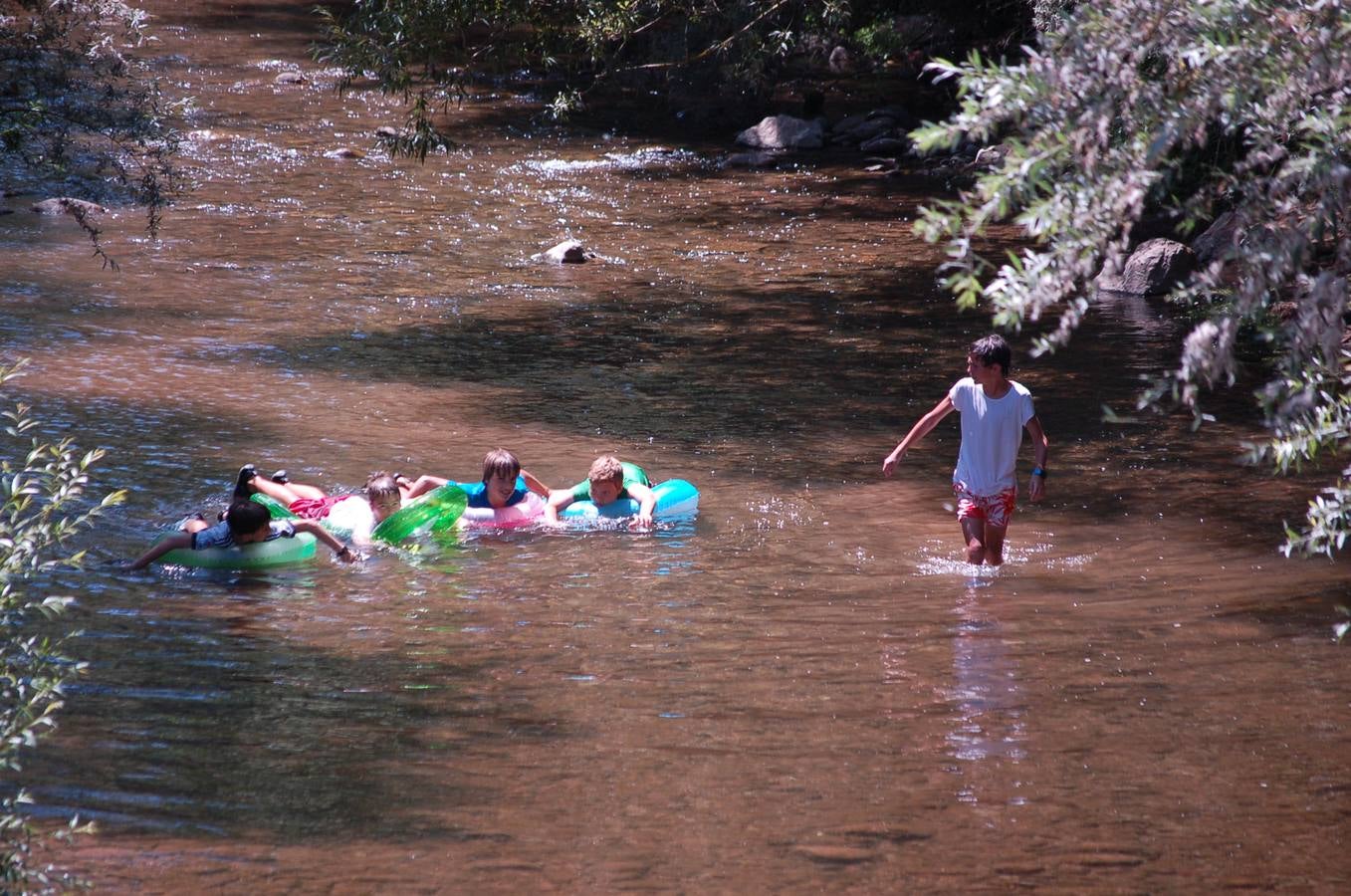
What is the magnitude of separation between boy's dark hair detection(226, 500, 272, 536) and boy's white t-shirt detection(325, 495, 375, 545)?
645mm

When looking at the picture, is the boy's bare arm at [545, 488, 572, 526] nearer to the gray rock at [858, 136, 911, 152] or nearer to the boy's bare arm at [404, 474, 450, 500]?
the boy's bare arm at [404, 474, 450, 500]

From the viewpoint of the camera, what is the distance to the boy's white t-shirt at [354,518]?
28.8 feet

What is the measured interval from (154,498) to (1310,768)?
6.81 metres

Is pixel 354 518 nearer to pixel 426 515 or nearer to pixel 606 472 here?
pixel 426 515

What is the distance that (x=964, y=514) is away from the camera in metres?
8.04

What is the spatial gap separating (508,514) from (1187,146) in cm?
573

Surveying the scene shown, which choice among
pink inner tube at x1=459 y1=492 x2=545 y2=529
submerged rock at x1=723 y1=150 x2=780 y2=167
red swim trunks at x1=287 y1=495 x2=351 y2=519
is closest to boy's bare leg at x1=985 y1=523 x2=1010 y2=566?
pink inner tube at x1=459 y1=492 x2=545 y2=529

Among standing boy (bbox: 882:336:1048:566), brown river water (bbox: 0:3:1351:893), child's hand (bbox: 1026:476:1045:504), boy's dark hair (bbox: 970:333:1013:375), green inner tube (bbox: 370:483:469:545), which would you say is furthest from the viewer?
green inner tube (bbox: 370:483:469:545)

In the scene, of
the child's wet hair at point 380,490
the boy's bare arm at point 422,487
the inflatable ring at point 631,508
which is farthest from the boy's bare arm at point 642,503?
the child's wet hair at point 380,490

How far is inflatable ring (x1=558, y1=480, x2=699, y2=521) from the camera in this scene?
911 centimetres

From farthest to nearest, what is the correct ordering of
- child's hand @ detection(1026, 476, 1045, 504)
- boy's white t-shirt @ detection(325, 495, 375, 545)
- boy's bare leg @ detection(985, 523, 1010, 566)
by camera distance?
boy's white t-shirt @ detection(325, 495, 375, 545) → boy's bare leg @ detection(985, 523, 1010, 566) → child's hand @ detection(1026, 476, 1045, 504)

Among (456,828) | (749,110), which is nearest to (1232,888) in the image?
(456,828)

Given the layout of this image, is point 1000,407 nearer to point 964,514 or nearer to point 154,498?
point 964,514

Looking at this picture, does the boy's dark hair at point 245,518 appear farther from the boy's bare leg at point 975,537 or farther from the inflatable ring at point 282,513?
the boy's bare leg at point 975,537
